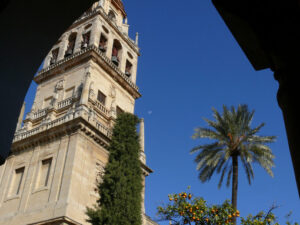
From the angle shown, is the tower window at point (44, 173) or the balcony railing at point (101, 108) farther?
the balcony railing at point (101, 108)

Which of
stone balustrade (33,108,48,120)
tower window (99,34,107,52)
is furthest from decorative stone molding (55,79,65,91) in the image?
tower window (99,34,107,52)

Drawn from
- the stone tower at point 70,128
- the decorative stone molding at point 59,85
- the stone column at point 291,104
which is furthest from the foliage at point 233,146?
the stone column at point 291,104

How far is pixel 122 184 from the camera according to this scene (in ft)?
61.0

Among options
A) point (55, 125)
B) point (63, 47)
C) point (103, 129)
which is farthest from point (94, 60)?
point (55, 125)

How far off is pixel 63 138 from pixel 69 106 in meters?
3.91

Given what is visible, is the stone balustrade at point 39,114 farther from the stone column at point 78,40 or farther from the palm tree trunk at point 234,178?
the palm tree trunk at point 234,178

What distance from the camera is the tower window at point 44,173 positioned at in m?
23.1

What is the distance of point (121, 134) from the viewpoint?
20922 millimetres

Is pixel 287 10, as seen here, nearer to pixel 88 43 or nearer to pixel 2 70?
pixel 2 70

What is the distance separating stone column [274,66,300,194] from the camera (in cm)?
232

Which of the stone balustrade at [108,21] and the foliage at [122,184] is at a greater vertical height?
the stone balustrade at [108,21]

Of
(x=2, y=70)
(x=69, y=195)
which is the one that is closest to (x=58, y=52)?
(x=69, y=195)

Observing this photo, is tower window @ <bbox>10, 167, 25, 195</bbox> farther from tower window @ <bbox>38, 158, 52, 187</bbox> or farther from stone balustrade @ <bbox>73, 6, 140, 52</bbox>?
stone balustrade @ <bbox>73, 6, 140, 52</bbox>

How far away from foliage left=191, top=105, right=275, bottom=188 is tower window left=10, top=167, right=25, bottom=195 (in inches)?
470
